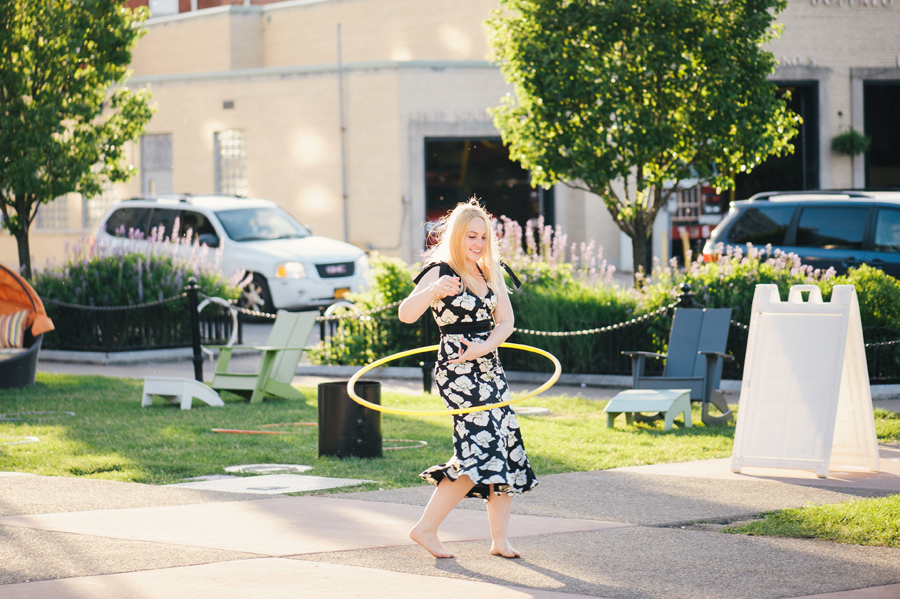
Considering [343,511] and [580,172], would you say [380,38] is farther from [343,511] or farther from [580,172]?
[343,511]

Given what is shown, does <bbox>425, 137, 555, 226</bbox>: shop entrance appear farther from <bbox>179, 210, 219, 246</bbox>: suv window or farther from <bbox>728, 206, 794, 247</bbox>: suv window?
<bbox>728, 206, 794, 247</bbox>: suv window

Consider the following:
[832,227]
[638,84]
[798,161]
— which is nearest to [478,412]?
[638,84]

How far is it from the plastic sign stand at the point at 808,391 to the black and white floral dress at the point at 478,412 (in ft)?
9.19

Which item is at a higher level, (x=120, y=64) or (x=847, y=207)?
(x=120, y=64)

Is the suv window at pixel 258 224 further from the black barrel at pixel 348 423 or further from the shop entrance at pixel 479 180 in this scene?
the black barrel at pixel 348 423

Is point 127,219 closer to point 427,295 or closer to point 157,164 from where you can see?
point 157,164

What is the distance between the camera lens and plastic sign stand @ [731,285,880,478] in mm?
8164

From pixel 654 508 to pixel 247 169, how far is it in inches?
938

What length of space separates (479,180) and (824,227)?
44.1ft

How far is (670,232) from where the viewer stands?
94.6 feet

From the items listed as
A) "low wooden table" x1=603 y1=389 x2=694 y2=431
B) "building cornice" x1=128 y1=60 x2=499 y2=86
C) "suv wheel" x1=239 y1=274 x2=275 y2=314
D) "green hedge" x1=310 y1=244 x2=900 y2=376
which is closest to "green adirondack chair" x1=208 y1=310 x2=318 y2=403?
"green hedge" x1=310 y1=244 x2=900 y2=376

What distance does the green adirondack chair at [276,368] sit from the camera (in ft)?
40.8

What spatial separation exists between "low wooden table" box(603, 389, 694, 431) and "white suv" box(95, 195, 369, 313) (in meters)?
9.26

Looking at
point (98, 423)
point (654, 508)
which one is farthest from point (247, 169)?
point (654, 508)
